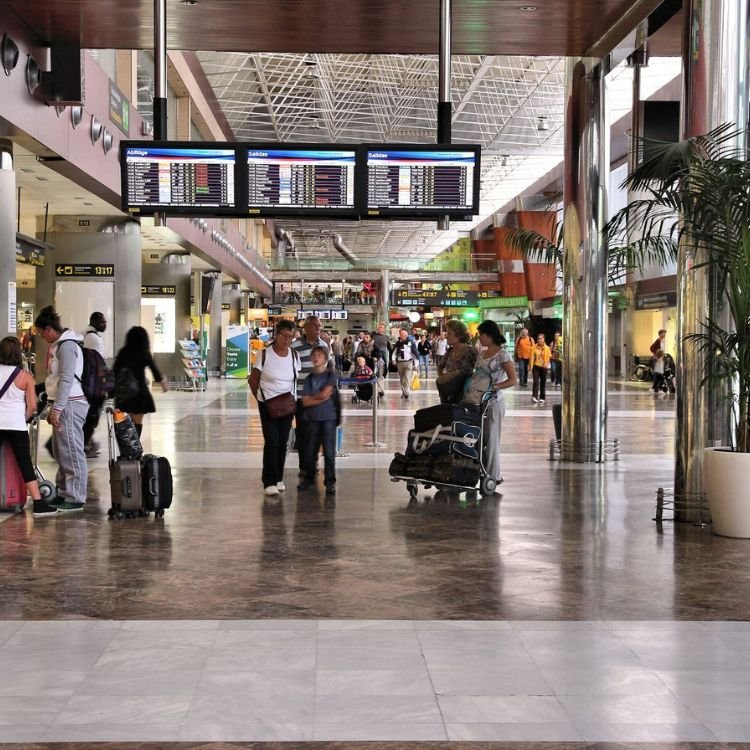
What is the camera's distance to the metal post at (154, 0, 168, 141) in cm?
952

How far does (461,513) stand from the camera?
31.0 ft

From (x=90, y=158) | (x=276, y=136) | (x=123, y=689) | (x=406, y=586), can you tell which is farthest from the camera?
(x=276, y=136)

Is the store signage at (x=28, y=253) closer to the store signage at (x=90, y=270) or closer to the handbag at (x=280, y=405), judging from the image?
the store signage at (x=90, y=270)

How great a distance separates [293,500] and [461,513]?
160 centimetres

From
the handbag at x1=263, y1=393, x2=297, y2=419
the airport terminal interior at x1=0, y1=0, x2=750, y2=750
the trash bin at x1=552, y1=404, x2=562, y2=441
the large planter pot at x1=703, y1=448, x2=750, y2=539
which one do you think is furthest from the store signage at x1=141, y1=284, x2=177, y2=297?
the large planter pot at x1=703, y1=448, x2=750, y2=539

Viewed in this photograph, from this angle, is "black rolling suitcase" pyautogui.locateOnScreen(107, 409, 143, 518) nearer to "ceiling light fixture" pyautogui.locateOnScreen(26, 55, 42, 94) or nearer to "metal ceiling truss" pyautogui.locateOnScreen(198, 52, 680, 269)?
"ceiling light fixture" pyautogui.locateOnScreen(26, 55, 42, 94)

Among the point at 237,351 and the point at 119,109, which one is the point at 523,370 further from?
the point at 119,109

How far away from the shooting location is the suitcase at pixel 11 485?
929 cm

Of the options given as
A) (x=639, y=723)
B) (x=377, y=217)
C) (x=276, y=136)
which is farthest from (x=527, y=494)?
(x=276, y=136)

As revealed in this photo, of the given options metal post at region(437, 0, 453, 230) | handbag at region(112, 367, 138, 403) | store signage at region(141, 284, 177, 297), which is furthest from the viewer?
store signage at region(141, 284, 177, 297)

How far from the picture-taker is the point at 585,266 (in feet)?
42.6

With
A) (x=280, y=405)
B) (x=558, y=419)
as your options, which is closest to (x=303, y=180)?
(x=280, y=405)

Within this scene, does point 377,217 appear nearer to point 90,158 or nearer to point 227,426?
point 90,158

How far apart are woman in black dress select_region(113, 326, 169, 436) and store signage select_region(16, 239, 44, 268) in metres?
6.64
